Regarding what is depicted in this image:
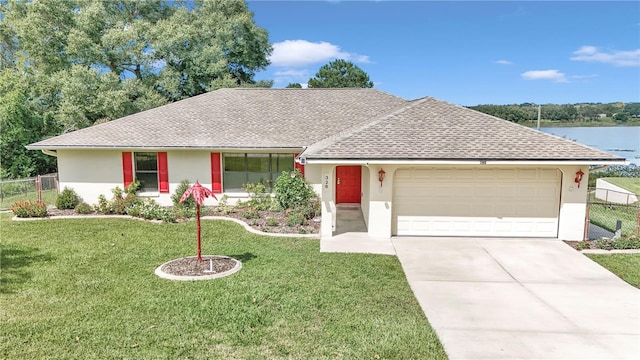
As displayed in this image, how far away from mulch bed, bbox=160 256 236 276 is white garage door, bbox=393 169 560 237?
5.18m

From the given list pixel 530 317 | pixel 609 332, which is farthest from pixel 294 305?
pixel 609 332

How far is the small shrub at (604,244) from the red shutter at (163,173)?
14.6m

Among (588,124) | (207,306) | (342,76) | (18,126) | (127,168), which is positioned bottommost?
(207,306)

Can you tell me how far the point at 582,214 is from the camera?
10828mm

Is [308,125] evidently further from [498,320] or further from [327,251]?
[498,320]

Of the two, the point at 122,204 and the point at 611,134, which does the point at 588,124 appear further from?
the point at 122,204

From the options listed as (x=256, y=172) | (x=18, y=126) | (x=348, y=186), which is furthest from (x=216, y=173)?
(x=18, y=126)

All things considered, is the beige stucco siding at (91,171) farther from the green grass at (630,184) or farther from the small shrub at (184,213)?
the green grass at (630,184)

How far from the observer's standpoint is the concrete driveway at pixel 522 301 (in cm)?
544

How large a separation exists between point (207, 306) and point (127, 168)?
432 inches

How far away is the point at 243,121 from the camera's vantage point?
16.6m

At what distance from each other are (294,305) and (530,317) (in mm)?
3907

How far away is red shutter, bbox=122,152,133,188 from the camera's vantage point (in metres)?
15.3

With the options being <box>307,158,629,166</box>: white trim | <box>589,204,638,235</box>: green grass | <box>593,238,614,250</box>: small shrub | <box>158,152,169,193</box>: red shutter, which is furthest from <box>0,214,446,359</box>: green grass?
<box>589,204,638,235</box>: green grass
